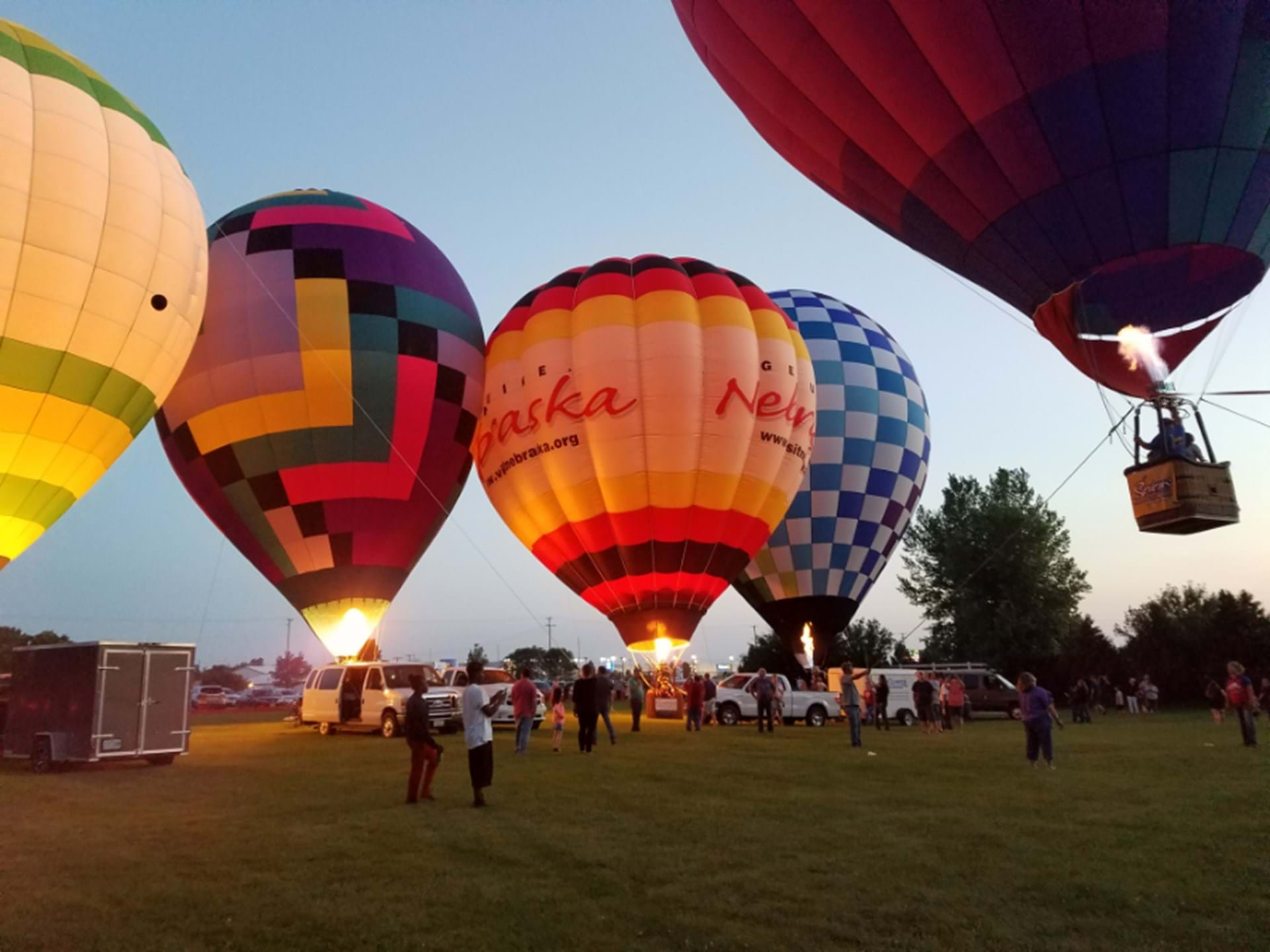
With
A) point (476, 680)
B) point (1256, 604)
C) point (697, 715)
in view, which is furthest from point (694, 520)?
A: point (1256, 604)

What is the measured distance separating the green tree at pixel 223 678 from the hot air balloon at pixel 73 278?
99.5 meters

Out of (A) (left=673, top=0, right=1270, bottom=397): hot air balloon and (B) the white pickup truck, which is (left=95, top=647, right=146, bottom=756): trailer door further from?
(B) the white pickup truck

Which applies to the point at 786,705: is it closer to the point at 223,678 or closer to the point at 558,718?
the point at 558,718

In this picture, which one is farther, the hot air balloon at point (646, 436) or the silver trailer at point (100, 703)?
the hot air balloon at point (646, 436)

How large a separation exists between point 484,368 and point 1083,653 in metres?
29.6

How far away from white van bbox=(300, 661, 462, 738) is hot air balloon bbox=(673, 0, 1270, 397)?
11905 millimetres

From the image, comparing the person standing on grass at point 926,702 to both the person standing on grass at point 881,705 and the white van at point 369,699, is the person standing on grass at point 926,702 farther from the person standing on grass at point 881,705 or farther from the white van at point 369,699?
the white van at point 369,699

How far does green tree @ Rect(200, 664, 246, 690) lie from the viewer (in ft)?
354

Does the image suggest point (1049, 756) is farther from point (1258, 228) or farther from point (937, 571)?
point (937, 571)

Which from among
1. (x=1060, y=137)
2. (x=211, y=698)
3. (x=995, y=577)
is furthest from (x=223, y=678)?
(x=1060, y=137)

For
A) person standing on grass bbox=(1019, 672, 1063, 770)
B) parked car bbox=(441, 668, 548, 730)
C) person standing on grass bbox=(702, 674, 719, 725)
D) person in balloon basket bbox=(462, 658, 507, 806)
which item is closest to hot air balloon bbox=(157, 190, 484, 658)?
parked car bbox=(441, 668, 548, 730)

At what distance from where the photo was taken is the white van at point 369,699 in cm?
1700

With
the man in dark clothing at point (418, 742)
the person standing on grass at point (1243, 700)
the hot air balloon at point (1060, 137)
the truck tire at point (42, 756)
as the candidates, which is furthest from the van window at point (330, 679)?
the person standing on grass at point (1243, 700)

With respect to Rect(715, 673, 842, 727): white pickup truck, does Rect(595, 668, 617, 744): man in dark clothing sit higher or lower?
higher
